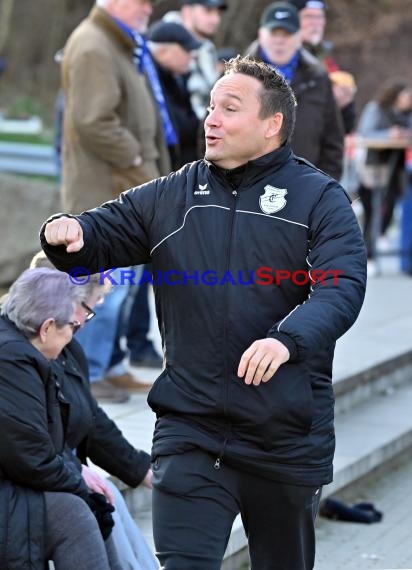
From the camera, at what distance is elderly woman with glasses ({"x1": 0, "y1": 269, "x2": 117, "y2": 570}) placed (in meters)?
3.92

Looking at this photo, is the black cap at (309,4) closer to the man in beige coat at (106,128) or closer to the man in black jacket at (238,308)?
the man in beige coat at (106,128)

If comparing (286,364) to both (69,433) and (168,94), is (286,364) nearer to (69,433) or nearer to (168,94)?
(69,433)

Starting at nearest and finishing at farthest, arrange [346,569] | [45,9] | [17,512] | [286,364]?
1. [286,364]
2. [17,512]
3. [346,569]
4. [45,9]

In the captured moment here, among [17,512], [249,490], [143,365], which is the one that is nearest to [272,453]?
[249,490]

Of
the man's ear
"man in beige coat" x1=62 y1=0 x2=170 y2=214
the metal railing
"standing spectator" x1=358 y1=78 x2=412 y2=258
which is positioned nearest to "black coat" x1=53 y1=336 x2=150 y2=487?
the man's ear

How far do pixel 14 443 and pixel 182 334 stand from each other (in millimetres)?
780

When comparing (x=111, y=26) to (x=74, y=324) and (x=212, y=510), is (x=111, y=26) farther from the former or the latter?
(x=212, y=510)

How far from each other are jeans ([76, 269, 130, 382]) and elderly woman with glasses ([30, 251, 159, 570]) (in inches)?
56.1

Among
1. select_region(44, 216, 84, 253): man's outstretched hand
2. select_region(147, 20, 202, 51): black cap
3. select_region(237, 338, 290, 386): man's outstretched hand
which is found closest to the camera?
select_region(237, 338, 290, 386): man's outstretched hand

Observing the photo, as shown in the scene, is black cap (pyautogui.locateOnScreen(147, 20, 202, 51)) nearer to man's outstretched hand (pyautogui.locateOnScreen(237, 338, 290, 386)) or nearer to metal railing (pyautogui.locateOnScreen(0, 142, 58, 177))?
man's outstretched hand (pyautogui.locateOnScreen(237, 338, 290, 386))

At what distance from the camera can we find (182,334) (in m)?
3.54

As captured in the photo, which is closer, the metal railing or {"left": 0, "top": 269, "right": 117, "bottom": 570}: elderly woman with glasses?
{"left": 0, "top": 269, "right": 117, "bottom": 570}: elderly woman with glasses

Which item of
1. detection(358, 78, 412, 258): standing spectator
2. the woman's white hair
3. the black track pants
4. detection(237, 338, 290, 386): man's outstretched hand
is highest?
detection(237, 338, 290, 386): man's outstretched hand

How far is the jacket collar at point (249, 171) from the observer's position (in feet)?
11.6
